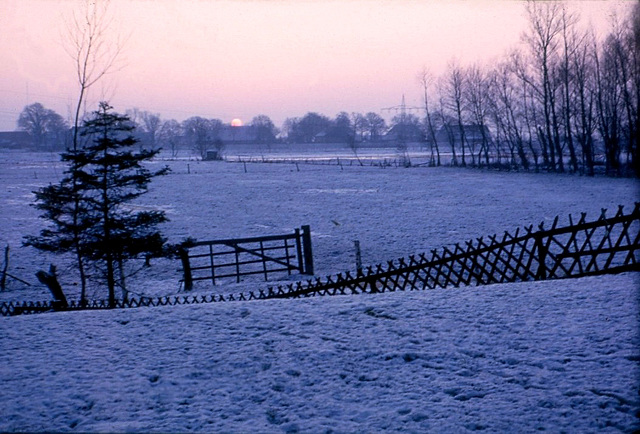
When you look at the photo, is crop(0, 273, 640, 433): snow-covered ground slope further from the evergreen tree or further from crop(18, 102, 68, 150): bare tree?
crop(18, 102, 68, 150): bare tree

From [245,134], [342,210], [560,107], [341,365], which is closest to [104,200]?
[341,365]

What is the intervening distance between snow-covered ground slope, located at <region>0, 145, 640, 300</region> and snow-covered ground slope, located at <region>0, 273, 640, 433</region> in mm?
7792

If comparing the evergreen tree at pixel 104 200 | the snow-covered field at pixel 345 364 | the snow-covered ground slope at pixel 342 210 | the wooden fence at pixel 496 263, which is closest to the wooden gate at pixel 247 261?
the snow-covered ground slope at pixel 342 210

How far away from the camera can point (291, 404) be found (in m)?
3.61

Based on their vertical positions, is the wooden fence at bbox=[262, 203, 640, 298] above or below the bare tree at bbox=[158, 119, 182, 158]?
below

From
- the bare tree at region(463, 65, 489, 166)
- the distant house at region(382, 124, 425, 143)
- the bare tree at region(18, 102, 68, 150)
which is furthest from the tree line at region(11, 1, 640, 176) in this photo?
the distant house at region(382, 124, 425, 143)

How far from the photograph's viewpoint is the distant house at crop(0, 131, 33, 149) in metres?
112

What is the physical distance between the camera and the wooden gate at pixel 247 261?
1361 centimetres

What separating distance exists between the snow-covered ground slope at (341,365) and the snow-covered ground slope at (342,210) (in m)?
7.79

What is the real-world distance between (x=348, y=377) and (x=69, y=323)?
11.8 ft

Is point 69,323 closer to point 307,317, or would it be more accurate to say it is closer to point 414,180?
point 307,317

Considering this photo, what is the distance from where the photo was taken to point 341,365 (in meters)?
4.18

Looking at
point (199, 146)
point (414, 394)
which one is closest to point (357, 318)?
point (414, 394)

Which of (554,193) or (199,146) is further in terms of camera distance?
(199,146)
